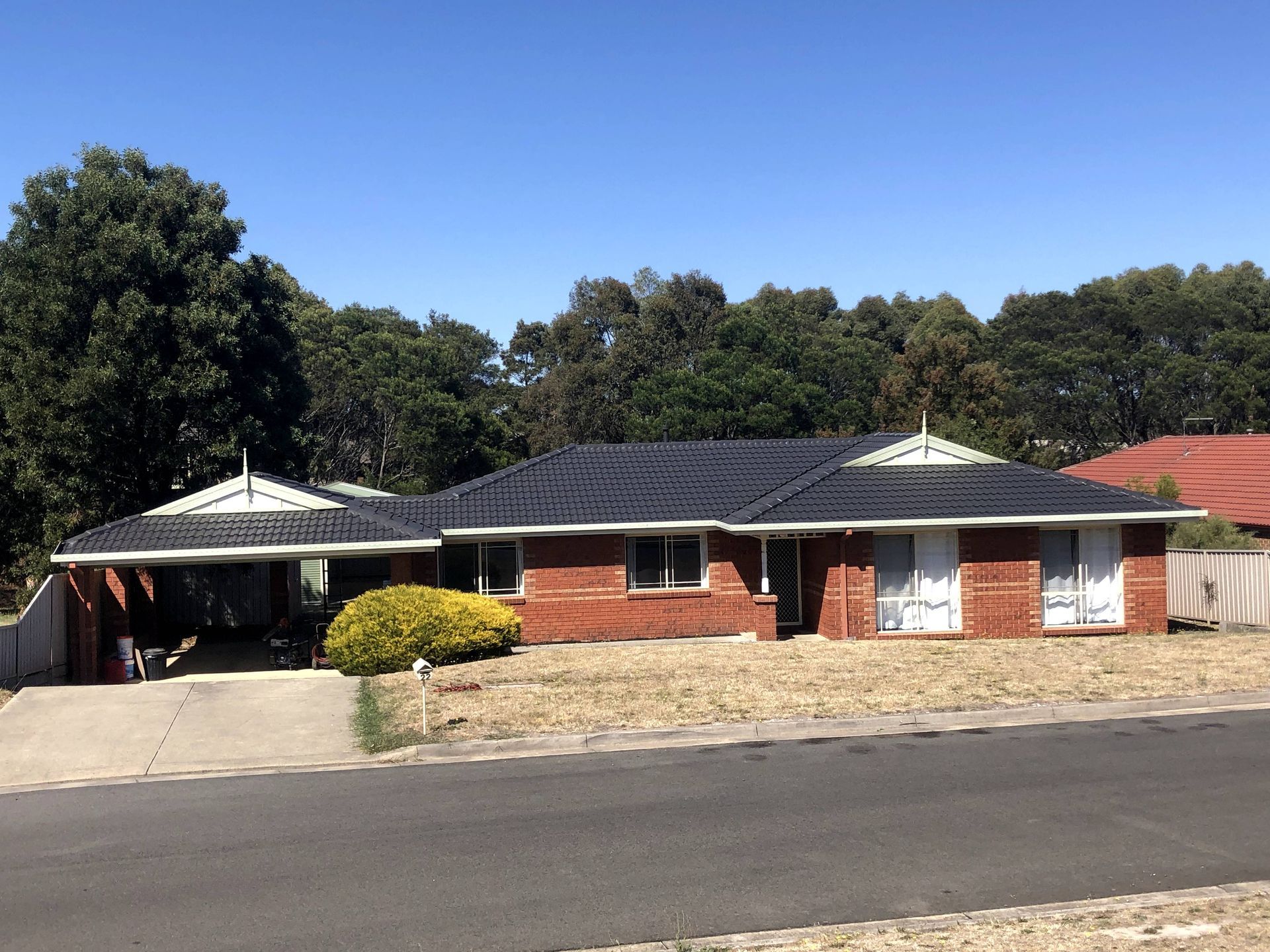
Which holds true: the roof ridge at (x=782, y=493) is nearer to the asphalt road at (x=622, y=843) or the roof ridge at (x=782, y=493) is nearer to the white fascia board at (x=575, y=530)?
the white fascia board at (x=575, y=530)

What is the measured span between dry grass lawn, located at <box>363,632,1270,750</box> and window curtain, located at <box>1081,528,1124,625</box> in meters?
1.68

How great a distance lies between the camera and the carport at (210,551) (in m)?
18.9

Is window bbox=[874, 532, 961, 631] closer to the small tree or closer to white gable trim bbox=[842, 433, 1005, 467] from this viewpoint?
white gable trim bbox=[842, 433, 1005, 467]

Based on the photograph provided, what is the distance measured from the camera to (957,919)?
695 cm

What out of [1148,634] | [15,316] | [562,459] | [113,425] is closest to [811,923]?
[1148,634]

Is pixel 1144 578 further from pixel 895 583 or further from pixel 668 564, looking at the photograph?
pixel 668 564

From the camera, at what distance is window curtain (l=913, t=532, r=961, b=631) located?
67.9 ft

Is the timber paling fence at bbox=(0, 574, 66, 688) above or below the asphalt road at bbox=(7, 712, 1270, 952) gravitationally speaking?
above

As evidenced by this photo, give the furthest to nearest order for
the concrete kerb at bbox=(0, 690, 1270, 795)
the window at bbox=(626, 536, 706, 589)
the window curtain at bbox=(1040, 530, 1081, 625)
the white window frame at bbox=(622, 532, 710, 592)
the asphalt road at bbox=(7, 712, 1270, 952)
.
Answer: the window at bbox=(626, 536, 706, 589) → the white window frame at bbox=(622, 532, 710, 592) → the window curtain at bbox=(1040, 530, 1081, 625) → the concrete kerb at bbox=(0, 690, 1270, 795) → the asphalt road at bbox=(7, 712, 1270, 952)

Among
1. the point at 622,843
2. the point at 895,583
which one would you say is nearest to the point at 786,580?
the point at 895,583

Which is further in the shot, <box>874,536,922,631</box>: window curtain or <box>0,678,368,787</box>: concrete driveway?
<box>874,536,922,631</box>: window curtain

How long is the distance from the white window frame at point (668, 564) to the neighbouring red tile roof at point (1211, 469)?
16773 millimetres

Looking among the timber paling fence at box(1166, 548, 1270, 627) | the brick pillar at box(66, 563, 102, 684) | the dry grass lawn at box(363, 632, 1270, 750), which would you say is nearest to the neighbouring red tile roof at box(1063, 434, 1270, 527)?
the timber paling fence at box(1166, 548, 1270, 627)

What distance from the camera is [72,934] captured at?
702cm
